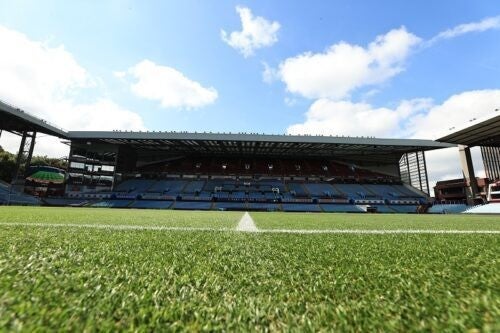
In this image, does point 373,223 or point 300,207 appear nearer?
point 373,223

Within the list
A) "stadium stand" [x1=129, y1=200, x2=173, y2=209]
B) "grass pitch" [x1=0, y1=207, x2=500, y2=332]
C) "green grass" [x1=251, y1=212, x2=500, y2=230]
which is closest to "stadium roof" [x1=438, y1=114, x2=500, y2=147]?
"green grass" [x1=251, y1=212, x2=500, y2=230]

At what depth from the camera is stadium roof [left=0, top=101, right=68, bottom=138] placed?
2648cm

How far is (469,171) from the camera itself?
104ft

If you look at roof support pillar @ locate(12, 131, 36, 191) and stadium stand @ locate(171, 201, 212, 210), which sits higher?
roof support pillar @ locate(12, 131, 36, 191)

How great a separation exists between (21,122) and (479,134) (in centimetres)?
5510

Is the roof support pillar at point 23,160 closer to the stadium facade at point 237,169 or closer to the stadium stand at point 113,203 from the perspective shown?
the stadium facade at point 237,169

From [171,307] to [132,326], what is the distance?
174mm

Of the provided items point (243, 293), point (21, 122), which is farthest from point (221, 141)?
point (243, 293)

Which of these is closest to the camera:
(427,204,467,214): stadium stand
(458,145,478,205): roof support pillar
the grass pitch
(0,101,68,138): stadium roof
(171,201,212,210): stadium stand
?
the grass pitch

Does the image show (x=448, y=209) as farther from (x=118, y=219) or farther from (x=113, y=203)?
(x=113, y=203)

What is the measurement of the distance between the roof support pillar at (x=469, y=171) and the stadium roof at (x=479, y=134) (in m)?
1.30

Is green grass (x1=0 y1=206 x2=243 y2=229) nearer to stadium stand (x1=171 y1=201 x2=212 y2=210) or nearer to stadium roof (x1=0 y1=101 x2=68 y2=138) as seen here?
stadium stand (x1=171 y1=201 x2=212 y2=210)

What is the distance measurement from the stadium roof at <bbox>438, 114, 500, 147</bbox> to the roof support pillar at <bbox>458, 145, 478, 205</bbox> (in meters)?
1.30

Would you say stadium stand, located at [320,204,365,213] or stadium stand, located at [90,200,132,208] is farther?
stadium stand, located at [90,200,132,208]
